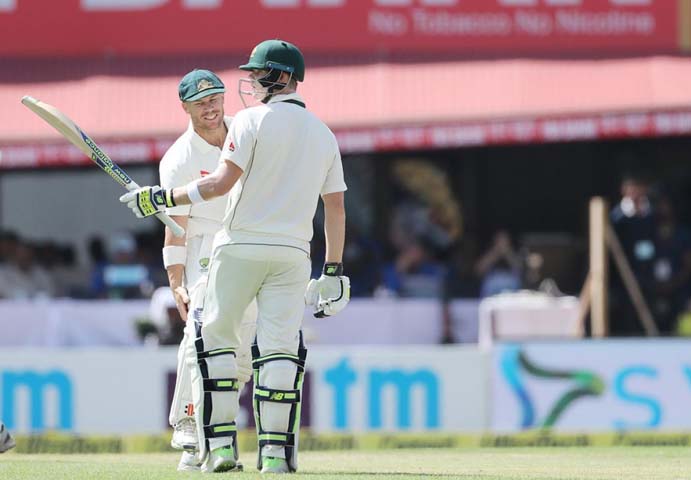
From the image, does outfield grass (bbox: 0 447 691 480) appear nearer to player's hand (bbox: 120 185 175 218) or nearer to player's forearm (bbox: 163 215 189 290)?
player's forearm (bbox: 163 215 189 290)

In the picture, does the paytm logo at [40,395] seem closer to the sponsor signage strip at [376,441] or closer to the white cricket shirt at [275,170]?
the sponsor signage strip at [376,441]

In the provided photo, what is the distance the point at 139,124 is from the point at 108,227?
2.04 meters

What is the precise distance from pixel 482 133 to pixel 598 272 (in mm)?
2038

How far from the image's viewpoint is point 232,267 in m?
7.02

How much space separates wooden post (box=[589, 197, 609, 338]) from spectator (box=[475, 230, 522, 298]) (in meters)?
1.44

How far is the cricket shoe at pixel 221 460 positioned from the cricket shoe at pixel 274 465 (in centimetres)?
17

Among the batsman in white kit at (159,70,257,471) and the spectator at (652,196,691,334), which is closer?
the batsman in white kit at (159,70,257,471)

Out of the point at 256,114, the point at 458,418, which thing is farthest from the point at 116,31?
the point at 256,114

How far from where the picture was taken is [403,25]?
1642 cm

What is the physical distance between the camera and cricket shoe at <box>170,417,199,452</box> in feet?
25.2

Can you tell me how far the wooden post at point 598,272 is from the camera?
14.0 m


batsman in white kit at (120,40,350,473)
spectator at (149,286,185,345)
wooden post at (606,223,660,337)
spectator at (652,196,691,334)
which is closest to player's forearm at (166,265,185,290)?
batsman in white kit at (120,40,350,473)

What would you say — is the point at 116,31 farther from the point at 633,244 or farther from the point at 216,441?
the point at 216,441

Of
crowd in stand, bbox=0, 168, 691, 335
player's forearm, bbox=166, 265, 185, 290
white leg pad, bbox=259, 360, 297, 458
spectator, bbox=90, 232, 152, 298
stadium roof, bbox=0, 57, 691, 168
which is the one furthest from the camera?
spectator, bbox=90, 232, 152, 298
